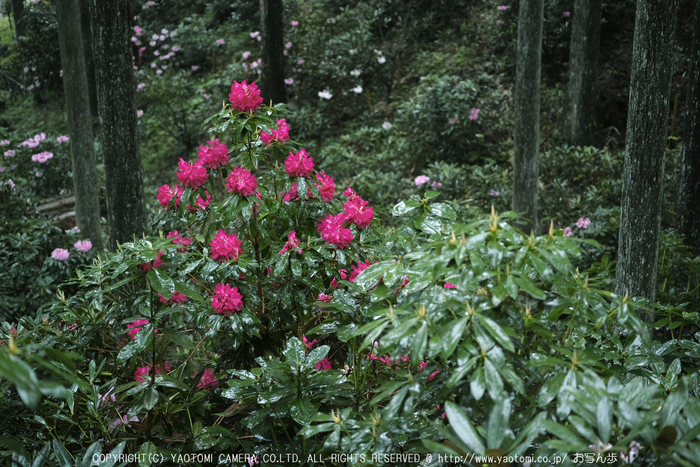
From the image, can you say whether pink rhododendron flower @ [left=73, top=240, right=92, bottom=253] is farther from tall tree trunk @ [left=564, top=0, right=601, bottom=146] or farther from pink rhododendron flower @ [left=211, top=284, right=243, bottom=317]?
tall tree trunk @ [left=564, top=0, right=601, bottom=146]

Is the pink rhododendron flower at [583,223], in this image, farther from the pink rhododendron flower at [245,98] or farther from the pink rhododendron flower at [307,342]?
the pink rhododendron flower at [245,98]

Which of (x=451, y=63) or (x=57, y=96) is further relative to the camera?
(x=57, y=96)

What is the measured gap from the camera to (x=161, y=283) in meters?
1.68

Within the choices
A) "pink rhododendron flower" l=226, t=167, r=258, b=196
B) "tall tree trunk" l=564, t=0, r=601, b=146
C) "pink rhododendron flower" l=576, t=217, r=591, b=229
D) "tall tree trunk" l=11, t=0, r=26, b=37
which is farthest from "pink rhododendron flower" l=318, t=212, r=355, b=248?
"tall tree trunk" l=11, t=0, r=26, b=37

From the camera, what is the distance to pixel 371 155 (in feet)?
23.1

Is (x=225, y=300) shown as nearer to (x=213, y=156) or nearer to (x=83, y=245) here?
(x=213, y=156)

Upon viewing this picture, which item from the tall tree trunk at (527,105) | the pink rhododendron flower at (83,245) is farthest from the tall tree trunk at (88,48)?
the tall tree trunk at (527,105)

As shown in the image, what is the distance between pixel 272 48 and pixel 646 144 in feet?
19.2

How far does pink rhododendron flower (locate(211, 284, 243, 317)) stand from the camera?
6.27 feet

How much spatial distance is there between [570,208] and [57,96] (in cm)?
1047

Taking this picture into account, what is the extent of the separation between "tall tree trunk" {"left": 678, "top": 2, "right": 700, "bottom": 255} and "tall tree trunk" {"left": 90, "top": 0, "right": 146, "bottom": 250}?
368 cm

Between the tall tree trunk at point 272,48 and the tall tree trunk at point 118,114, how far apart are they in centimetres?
391

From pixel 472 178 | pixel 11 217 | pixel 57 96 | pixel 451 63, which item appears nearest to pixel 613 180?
pixel 472 178

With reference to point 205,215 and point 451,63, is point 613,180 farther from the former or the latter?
point 205,215
